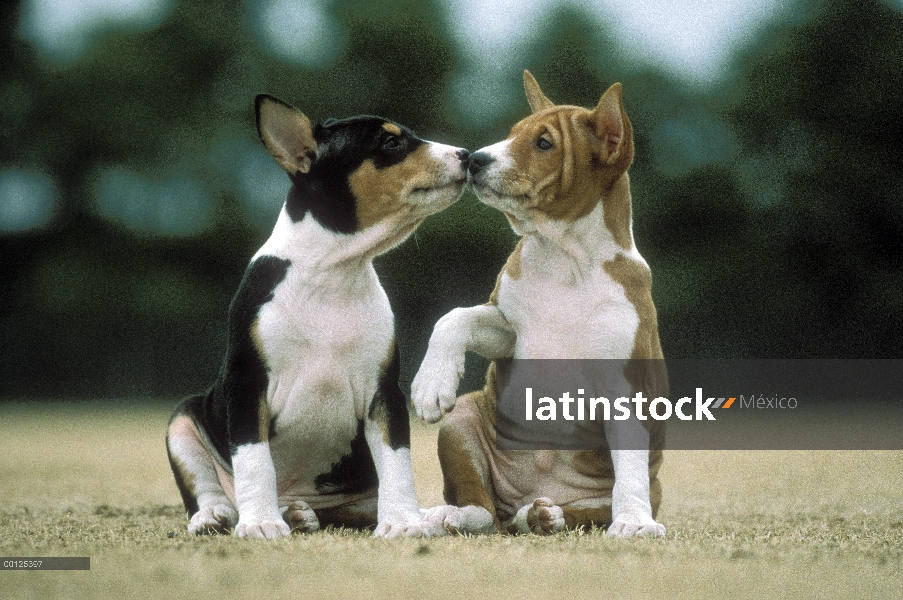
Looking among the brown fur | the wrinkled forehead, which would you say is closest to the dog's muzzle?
the brown fur

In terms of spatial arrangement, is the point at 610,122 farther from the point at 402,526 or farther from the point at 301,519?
the point at 301,519

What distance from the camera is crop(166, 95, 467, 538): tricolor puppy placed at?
424 cm

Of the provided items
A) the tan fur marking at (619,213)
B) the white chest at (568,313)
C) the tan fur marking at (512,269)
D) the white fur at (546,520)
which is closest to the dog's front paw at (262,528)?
the white fur at (546,520)

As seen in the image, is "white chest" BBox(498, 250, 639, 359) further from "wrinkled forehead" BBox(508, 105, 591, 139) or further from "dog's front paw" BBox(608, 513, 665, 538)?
"dog's front paw" BBox(608, 513, 665, 538)

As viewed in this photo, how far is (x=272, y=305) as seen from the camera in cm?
427

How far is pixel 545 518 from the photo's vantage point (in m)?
4.30

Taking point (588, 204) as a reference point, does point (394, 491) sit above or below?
below

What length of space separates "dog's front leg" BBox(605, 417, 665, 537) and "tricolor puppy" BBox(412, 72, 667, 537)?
0.04 ft

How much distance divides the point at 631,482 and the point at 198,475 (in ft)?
5.78

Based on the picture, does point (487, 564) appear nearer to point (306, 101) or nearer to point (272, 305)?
point (272, 305)

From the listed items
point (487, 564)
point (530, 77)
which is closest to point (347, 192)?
point (530, 77)

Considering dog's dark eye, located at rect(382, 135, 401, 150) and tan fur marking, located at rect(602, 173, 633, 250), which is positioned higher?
dog's dark eye, located at rect(382, 135, 401, 150)

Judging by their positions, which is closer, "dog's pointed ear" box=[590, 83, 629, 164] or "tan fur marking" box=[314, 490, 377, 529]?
"dog's pointed ear" box=[590, 83, 629, 164]

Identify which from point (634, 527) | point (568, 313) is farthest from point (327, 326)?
point (634, 527)
